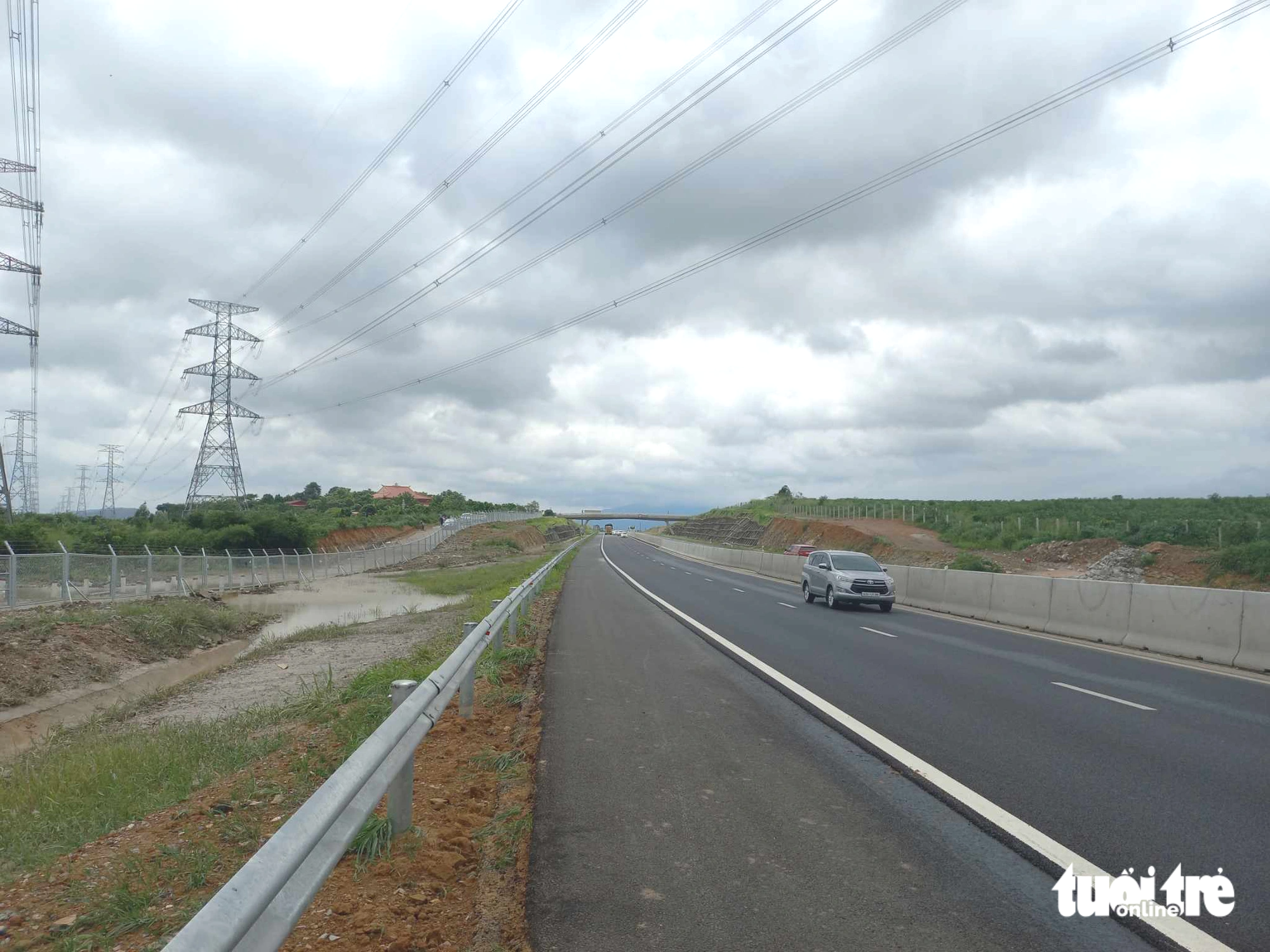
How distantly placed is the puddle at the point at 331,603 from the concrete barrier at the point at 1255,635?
21351 mm

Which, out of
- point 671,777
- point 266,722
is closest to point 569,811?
point 671,777

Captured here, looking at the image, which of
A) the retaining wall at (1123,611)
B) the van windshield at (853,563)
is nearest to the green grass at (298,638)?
the van windshield at (853,563)

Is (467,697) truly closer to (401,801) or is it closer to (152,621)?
(401,801)

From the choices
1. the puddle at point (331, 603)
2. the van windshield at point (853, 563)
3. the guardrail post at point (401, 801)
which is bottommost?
the puddle at point (331, 603)

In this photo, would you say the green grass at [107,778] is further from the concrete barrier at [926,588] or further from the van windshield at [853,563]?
the concrete barrier at [926,588]

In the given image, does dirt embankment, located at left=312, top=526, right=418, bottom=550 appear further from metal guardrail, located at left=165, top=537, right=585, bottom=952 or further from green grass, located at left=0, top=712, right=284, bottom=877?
metal guardrail, located at left=165, top=537, right=585, bottom=952

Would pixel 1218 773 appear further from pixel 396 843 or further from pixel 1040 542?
pixel 1040 542

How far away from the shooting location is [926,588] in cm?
2686

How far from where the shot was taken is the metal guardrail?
8.72ft

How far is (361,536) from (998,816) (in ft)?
270

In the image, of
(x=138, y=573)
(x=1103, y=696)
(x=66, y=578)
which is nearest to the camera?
(x=1103, y=696)

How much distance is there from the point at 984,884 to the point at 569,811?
9.02ft

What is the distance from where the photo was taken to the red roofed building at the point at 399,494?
139488mm

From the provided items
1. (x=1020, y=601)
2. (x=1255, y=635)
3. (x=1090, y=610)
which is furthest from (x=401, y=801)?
(x=1020, y=601)
